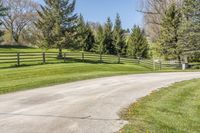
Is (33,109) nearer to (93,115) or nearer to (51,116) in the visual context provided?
(51,116)

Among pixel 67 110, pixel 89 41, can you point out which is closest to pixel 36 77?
pixel 67 110

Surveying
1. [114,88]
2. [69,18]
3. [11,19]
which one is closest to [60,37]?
[69,18]

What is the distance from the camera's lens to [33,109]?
10430mm

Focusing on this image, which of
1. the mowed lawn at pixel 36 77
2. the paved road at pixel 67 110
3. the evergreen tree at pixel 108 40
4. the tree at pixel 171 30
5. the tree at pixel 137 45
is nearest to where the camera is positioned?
the paved road at pixel 67 110

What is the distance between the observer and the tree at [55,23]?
1518 inches

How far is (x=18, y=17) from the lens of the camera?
75.3 metres

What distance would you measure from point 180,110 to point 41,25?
30305 mm

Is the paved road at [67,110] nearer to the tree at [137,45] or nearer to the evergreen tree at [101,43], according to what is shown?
the tree at [137,45]

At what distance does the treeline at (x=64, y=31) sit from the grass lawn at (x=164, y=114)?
25.8 metres

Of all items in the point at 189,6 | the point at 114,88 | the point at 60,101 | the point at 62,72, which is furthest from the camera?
the point at 189,6

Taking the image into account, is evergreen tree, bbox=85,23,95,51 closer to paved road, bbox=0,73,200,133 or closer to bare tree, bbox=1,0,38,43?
bare tree, bbox=1,0,38,43

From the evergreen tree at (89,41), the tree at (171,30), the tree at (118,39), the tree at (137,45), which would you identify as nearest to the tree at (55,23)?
the tree at (171,30)

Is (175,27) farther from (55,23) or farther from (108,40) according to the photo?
(108,40)

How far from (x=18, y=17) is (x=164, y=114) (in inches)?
2758
